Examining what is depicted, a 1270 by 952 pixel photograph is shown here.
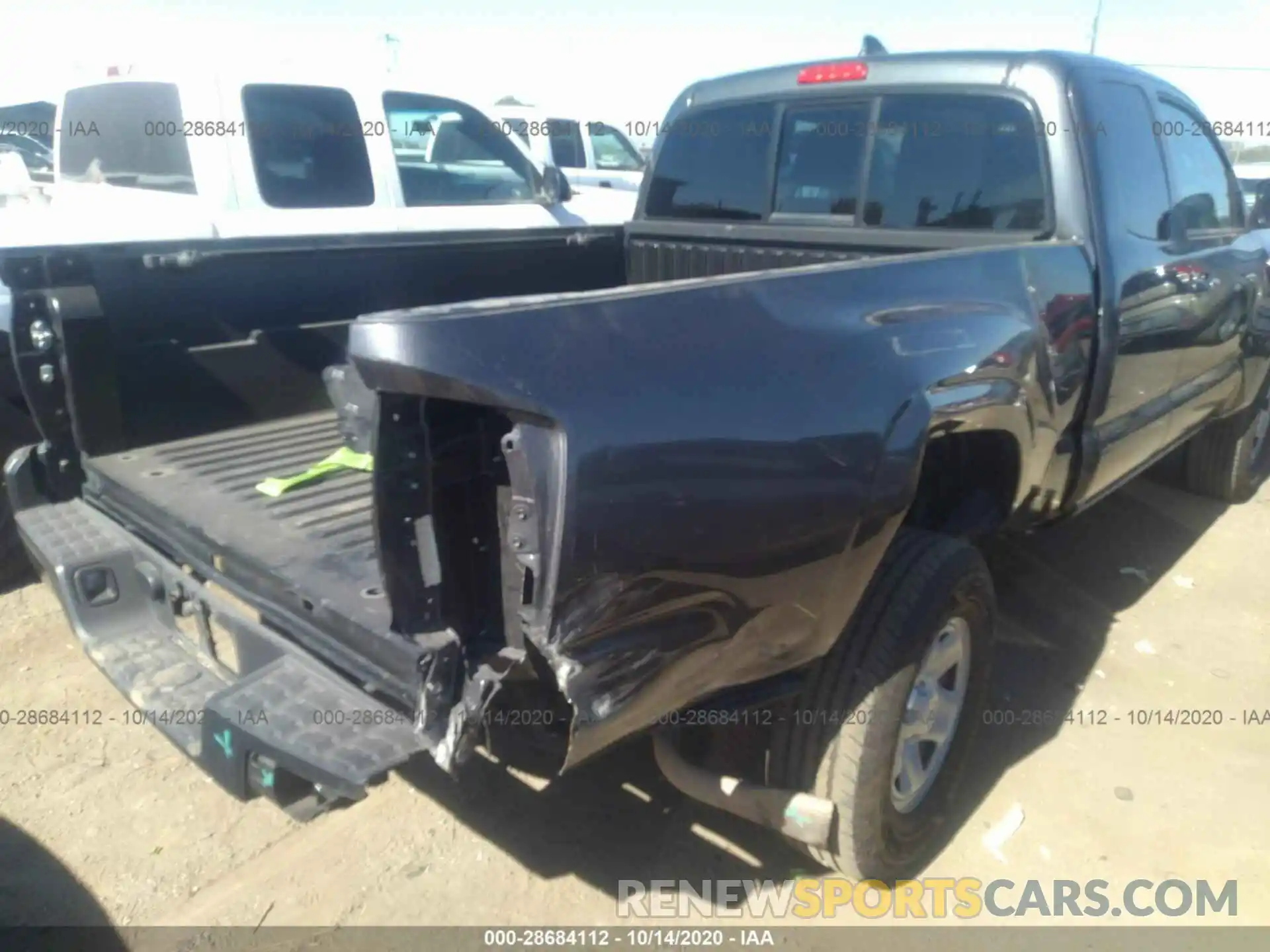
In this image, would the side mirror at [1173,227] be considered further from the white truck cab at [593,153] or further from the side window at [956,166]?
the white truck cab at [593,153]

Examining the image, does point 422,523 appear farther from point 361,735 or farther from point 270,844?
point 270,844

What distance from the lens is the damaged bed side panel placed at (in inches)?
63.0

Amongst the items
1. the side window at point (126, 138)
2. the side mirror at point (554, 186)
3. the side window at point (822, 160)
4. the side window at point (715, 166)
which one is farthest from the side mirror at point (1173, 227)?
the side window at point (126, 138)

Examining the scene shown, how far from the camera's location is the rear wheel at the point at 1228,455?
5164 millimetres

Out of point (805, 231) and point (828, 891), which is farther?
point (805, 231)

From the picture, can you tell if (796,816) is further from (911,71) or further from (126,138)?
(126,138)

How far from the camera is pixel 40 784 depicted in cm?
293

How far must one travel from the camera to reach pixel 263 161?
527 centimetres

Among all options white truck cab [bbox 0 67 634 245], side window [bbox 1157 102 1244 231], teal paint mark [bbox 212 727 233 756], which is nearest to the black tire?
teal paint mark [bbox 212 727 233 756]

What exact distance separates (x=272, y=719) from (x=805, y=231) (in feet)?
8.28

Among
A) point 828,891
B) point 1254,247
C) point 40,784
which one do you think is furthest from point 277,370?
point 1254,247

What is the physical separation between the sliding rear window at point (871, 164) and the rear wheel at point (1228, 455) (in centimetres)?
271

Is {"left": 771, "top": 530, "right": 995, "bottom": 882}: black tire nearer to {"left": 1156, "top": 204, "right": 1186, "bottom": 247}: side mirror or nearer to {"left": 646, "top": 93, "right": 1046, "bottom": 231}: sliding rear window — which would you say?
{"left": 646, "top": 93, "right": 1046, "bottom": 231}: sliding rear window

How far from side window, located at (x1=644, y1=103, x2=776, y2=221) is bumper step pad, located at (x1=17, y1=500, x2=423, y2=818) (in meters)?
2.48
